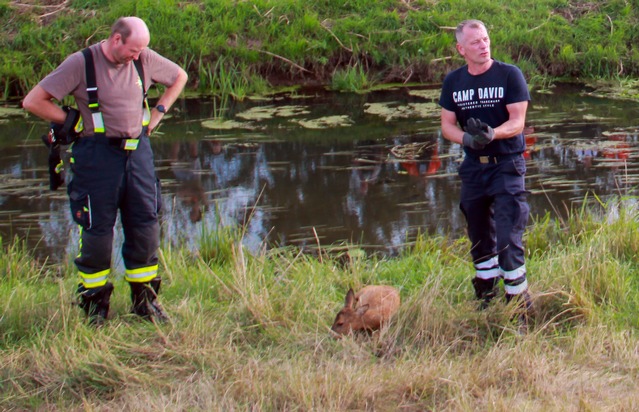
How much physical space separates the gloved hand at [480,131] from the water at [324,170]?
6.80ft

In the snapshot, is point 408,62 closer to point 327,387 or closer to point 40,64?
point 40,64

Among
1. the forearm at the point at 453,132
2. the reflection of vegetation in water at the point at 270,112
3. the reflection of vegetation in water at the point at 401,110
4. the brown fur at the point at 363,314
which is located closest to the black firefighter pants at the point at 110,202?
the brown fur at the point at 363,314

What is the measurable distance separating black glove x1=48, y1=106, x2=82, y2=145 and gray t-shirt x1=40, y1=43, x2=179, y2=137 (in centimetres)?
4

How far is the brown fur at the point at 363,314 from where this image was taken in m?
4.70

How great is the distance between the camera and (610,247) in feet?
19.9

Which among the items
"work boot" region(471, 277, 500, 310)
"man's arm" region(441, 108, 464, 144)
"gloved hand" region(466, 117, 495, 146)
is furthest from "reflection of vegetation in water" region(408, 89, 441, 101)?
"gloved hand" region(466, 117, 495, 146)

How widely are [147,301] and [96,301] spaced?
276 mm

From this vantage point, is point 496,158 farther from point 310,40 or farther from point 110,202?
point 310,40

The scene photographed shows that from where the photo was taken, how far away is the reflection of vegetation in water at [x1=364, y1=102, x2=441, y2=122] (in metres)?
12.4

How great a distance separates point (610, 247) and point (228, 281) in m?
2.50

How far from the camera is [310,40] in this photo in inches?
582

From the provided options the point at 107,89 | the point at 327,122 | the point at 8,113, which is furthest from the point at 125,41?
the point at 8,113

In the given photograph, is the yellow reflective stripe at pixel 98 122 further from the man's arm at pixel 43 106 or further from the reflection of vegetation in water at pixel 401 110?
the reflection of vegetation in water at pixel 401 110

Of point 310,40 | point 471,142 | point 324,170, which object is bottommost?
point 324,170
